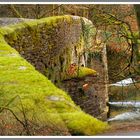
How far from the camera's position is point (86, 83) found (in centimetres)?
531

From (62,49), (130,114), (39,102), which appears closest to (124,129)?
(130,114)

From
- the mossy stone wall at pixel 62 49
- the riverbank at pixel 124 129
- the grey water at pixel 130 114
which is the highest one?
the mossy stone wall at pixel 62 49

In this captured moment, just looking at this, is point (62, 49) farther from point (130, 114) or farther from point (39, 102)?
point (130, 114)

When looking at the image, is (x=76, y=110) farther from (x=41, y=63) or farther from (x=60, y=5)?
(x=60, y=5)

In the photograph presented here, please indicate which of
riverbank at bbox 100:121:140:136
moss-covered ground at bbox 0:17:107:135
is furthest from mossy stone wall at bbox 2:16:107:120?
riverbank at bbox 100:121:140:136

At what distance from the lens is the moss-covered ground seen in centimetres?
515

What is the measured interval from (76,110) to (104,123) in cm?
32

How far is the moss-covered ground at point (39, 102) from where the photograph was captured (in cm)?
515

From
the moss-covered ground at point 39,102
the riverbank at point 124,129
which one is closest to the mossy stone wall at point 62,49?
the moss-covered ground at point 39,102

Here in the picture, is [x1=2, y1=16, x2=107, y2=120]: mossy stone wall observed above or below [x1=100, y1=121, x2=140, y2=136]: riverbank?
above

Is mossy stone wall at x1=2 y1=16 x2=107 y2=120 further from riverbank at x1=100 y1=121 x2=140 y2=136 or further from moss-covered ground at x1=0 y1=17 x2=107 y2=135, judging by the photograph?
riverbank at x1=100 y1=121 x2=140 y2=136

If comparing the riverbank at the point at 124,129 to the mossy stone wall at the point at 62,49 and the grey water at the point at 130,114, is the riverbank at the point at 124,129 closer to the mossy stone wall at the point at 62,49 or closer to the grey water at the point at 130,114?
the grey water at the point at 130,114

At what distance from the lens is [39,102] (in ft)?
17.1

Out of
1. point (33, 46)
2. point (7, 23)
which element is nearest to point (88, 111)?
point (33, 46)
